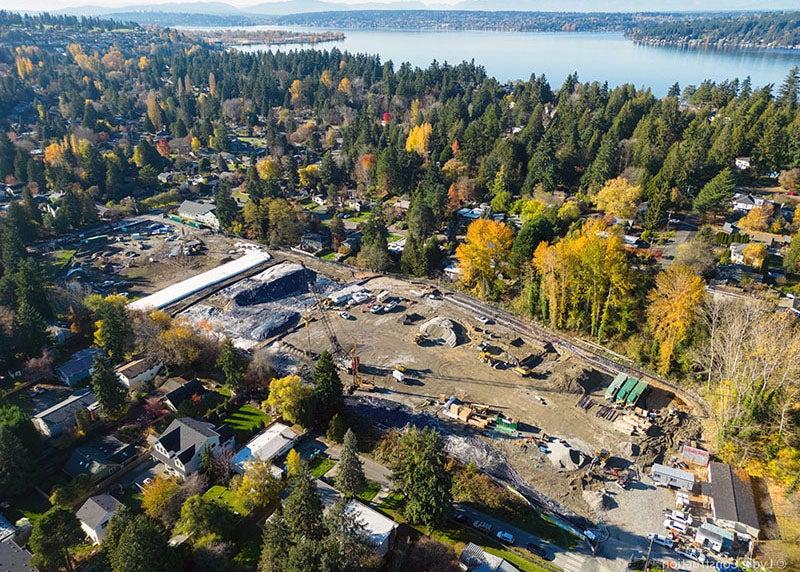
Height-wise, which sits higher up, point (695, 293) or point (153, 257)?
point (695, 293)

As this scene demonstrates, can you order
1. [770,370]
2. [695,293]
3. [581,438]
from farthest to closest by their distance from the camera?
[695,293] → [581,438] → [770,370]

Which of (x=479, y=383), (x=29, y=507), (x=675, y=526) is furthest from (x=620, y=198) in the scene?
(x=29, y=507)

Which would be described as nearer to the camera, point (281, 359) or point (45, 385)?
point (45, 385)

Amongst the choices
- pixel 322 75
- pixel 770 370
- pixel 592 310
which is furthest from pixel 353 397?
pixel 322 75

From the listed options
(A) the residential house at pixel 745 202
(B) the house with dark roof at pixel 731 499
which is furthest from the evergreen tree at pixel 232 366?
(A) the residential house at pixel 745 202

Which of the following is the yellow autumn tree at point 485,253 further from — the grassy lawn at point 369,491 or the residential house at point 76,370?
the residential house at point 76,370

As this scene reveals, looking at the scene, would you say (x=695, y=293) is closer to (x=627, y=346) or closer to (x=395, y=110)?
(x=627, y=346)

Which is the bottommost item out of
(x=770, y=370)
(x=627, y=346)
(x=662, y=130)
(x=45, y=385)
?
(x=45, y=385)

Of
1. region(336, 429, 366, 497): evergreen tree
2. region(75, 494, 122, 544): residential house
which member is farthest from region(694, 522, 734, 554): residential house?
region(75, 494, 122, 544): residential house

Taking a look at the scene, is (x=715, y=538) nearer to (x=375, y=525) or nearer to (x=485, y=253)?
(x=375, y=525)
